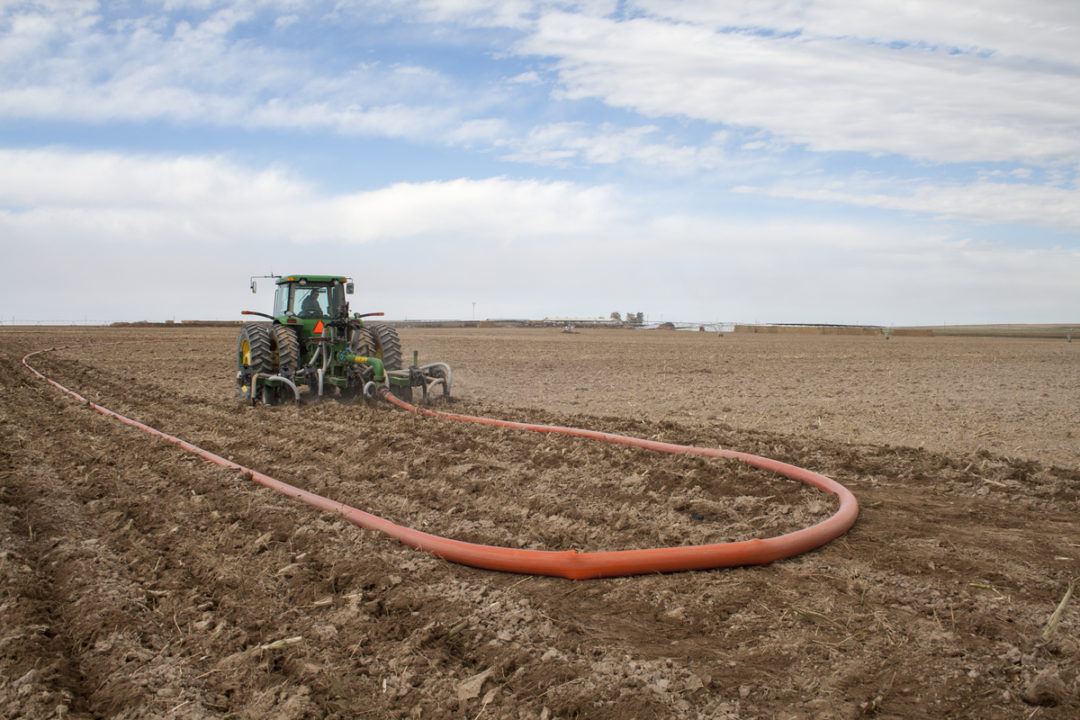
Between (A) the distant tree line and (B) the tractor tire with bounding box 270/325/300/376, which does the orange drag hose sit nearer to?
(B) the tractor tire with bounding box 270/325/300/376

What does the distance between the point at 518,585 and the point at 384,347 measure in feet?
26.4

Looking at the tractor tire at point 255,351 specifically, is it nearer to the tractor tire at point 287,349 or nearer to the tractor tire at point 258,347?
the tractor tire at point 258,347

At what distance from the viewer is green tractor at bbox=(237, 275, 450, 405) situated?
34.2ft

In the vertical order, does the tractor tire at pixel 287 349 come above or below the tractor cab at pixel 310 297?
below

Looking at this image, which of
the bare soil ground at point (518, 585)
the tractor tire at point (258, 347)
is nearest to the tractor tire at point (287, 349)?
the tractor tire at point (258, 347)

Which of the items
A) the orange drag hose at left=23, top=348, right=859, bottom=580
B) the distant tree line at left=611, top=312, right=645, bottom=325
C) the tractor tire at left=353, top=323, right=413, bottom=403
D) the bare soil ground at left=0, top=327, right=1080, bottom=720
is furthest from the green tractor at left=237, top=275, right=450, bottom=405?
the distant tree line at left=611, top=312, right=645, bottom=325

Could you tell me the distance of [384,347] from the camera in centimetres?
1145

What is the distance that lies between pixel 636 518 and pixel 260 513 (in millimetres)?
2546

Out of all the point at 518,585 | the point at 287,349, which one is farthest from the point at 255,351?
the point at 518,585

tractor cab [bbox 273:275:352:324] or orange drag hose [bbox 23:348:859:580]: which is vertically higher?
tractor cab [bbox 273:275:352:324]

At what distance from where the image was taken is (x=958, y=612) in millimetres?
3516

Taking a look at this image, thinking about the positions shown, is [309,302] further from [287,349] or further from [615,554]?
[615,554]

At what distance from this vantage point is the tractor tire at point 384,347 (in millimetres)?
10844

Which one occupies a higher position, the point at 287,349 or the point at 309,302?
the point at 309,302
